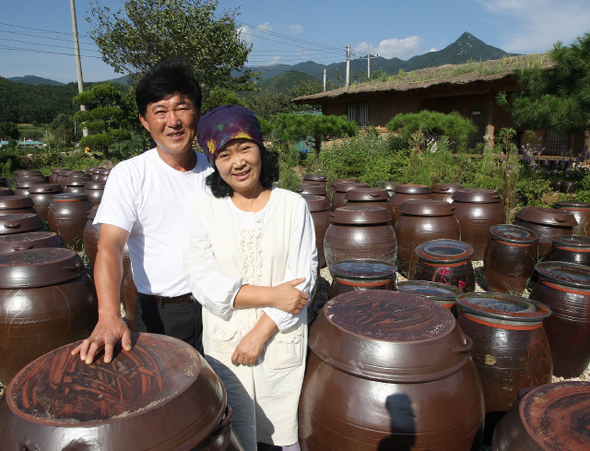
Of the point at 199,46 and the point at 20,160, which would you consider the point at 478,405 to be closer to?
the point at 199,46

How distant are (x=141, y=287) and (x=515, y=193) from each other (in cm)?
764

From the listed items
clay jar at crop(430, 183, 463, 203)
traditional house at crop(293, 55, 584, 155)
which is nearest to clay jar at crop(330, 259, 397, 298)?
clay jar at crop(430, 183, 463, 203)

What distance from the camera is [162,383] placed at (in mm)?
1308

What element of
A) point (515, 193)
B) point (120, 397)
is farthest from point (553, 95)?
point (120, 397)

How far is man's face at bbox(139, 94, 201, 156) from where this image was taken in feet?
6.36

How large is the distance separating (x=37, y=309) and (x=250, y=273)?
180 centimetres

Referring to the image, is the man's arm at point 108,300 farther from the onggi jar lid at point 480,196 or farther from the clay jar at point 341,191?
the clay jar at point 341,191

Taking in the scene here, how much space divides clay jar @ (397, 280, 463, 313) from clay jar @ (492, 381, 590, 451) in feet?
3.88

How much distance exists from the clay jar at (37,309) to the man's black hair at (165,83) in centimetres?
145

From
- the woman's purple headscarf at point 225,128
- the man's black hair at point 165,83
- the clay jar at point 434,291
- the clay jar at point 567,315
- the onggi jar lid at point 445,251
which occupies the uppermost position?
the man's black hair at point 165,83

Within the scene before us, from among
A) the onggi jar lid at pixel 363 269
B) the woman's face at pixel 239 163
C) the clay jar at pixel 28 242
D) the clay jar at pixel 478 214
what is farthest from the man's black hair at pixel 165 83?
the clay jar at pixel 478 214

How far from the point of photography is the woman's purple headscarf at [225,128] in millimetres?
1566

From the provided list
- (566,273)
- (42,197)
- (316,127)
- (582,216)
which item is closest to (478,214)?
(582,216)

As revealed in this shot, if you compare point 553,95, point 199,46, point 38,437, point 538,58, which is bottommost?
point 38,437
